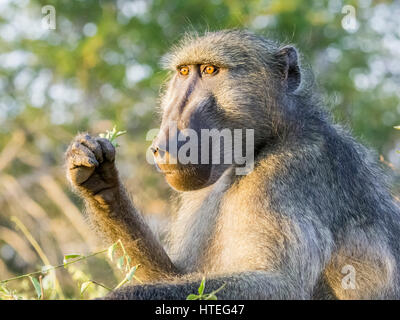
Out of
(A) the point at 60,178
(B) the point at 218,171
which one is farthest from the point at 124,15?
(B) the point at 218,171

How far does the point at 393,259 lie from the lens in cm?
407

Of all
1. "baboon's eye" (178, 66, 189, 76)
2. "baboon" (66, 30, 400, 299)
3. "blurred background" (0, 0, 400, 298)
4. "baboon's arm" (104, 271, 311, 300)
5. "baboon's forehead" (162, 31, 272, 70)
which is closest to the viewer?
"baboon's arm" (104, 271, 311, 300)

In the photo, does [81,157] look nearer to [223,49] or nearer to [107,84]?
[223,49]

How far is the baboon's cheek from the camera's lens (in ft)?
12.5

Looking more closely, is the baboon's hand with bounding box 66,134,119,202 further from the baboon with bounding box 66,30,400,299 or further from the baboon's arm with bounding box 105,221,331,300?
the baboon's arm with bounding box 105,221,331,300

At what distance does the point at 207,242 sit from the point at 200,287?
1088mm

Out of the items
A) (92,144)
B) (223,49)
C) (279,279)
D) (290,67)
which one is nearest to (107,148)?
(92,144)

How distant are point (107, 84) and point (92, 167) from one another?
8.32m

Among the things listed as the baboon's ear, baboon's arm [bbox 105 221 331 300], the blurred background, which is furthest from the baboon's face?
the blurred background

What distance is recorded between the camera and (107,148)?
375cm
